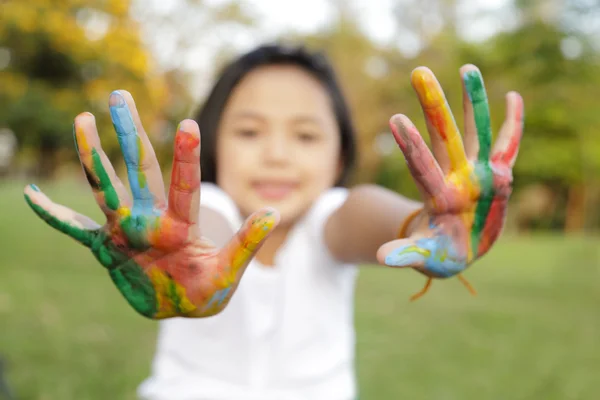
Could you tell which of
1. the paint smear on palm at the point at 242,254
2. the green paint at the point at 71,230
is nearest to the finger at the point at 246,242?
the paint smear on palm at the point at 242,254

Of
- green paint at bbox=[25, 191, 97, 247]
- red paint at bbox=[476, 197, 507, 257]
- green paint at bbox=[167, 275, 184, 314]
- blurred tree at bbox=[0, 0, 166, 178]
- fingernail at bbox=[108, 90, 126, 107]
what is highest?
blurred tree at bbox=[0, 0, 166, 178]

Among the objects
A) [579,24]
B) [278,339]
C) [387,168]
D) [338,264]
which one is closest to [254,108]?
[338,264]

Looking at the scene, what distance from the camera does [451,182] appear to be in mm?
892

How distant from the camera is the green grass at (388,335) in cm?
260

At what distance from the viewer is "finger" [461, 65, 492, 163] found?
0.91m

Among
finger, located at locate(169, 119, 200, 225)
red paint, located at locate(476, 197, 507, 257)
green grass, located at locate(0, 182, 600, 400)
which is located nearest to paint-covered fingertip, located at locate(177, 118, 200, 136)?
finger, located at locate(169, 119, 200, 225)

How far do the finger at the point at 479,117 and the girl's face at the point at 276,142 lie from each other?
1.71 feet

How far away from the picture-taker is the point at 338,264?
149cm

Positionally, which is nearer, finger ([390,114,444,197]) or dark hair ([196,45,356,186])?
finger ([390,114,444,197])

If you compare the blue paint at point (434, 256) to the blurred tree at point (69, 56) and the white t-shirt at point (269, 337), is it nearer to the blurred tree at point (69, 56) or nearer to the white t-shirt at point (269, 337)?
the white t-shirt at point (269, 337)

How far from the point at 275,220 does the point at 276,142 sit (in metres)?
0.57

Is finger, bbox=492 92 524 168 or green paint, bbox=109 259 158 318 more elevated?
finger, bbox=492 92 524 168

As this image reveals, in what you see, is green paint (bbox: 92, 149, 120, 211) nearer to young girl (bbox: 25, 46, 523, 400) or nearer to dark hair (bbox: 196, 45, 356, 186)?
young girl (bbox: 25, 46, 523, 400)

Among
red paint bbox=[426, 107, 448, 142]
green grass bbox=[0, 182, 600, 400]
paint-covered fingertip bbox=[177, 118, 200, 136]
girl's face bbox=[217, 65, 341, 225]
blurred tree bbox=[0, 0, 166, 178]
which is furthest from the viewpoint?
blurred tree bbox=[0, 0, 166, 178]
